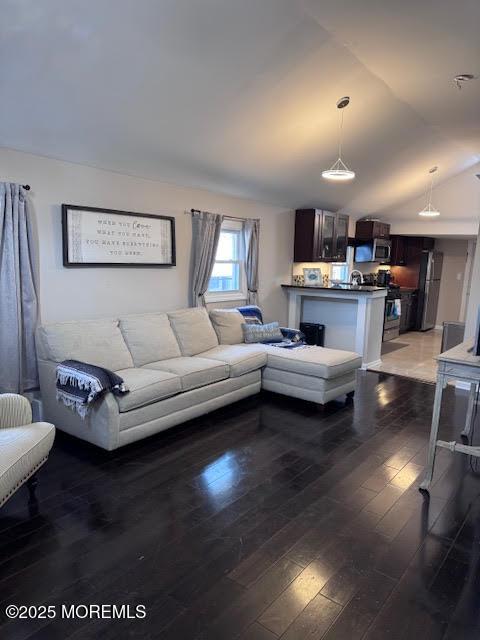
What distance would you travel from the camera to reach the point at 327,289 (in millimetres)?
6039

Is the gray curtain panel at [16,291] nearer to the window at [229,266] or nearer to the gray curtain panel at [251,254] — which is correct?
the window at [229,266]

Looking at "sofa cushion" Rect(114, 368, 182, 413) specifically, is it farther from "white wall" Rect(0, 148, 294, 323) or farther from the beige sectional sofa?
"white wall" Rect(0, 148, 294, 323)

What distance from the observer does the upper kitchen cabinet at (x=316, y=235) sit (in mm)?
6445

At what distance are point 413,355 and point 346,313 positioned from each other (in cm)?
159

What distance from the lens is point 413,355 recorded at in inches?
269

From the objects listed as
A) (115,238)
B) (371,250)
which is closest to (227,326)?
(115,238)

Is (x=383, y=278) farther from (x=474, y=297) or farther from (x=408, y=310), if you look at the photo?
(x=474, y=297)

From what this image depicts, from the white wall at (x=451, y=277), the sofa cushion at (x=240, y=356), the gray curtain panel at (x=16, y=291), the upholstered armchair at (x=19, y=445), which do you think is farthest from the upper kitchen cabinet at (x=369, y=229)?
the upholstered armchair at (x=19, y=445)

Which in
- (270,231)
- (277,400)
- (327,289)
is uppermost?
(270,231)

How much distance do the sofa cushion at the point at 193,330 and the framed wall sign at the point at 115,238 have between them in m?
0.61

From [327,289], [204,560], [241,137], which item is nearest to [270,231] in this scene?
[327,289]

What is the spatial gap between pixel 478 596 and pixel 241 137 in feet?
13.1

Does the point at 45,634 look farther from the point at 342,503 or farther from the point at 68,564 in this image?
the point at 342,503

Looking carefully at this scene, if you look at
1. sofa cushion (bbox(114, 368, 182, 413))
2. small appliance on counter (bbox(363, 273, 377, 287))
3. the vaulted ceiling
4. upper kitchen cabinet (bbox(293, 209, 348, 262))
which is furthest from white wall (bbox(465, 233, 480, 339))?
sofa cushion (bbox(114, 368, 182, 413))
